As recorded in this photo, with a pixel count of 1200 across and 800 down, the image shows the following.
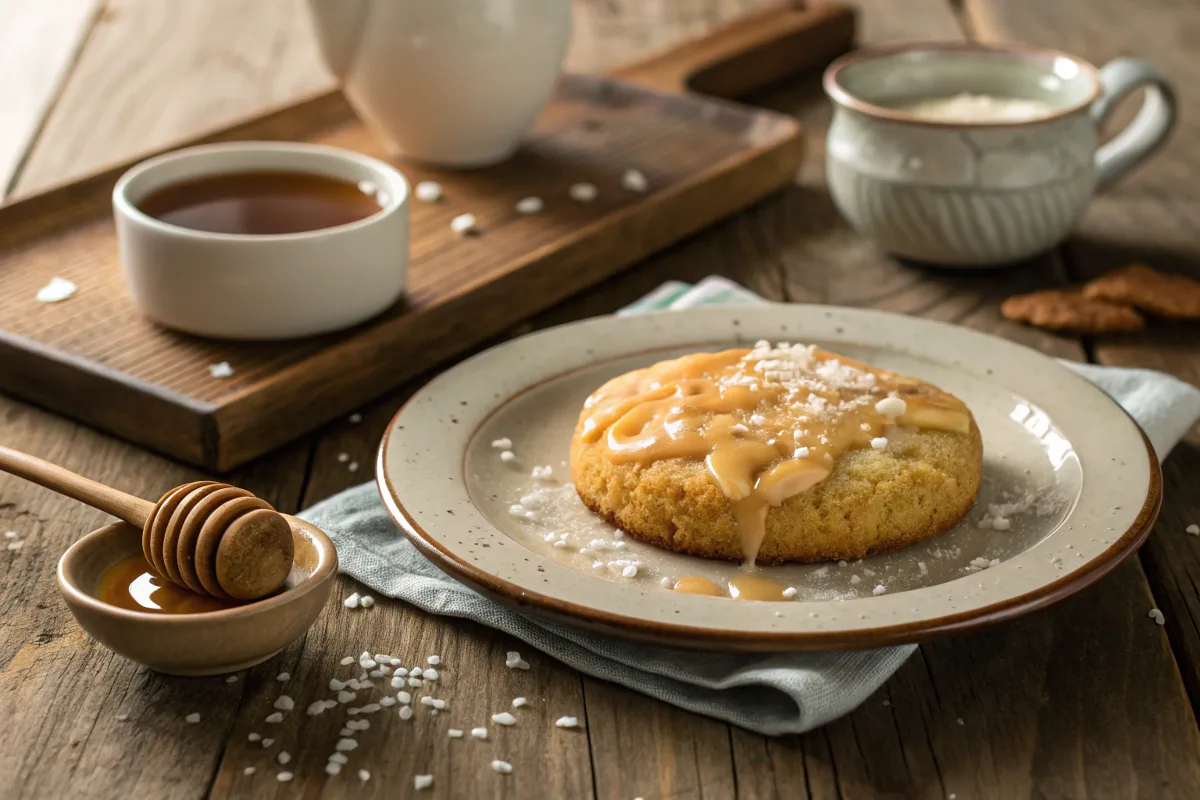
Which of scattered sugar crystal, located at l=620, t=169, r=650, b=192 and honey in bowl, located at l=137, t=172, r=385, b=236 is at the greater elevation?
honey in bowl, located at l=137, t=172, r=385, b=236

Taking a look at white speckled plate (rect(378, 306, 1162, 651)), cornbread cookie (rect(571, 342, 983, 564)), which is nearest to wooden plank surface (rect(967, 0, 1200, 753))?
white speckled plate (rect(378, 306, 1162, 651))

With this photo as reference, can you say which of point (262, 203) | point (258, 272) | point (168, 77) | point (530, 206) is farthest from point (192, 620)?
point (168, 77)

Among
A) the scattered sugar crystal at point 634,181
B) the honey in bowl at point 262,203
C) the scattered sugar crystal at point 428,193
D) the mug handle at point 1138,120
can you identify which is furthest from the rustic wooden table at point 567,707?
the scattered sugar crystal at point 634,181

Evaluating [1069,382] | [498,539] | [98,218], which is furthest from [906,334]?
[98,218]

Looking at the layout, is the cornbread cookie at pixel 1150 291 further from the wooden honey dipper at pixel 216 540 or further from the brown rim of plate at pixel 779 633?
the wooden honey dipper at pixel 216 540

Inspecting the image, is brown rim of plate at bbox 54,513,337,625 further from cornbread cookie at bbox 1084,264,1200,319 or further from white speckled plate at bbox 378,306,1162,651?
cornbread cookie at bbox 1084,264,1200,319

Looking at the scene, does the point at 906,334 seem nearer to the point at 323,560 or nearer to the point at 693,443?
the point at 693,443
